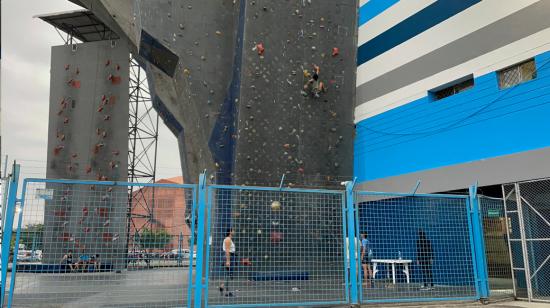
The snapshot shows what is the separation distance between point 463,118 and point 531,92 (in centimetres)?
185

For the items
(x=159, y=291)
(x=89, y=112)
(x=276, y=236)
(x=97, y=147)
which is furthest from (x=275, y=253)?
(x=89, y=112)

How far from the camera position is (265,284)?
7586 millimetres

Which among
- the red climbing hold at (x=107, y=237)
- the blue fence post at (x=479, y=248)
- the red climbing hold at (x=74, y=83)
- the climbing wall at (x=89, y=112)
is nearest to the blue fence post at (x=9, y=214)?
the red climbing hold at (x=107, y=237)

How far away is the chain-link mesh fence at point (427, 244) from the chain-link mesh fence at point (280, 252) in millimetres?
625

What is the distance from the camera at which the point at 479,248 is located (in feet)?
27.1

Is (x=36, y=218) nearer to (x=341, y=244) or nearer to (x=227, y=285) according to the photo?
(x=227, y=285)

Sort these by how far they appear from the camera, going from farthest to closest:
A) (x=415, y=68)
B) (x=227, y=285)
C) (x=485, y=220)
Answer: (x=415, y=68) → (x=485, y=220) → (x=227, y=285)

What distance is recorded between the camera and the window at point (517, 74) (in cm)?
992

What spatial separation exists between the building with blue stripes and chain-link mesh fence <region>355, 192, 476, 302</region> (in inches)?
97.3

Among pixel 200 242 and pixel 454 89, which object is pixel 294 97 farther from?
pixel 200 242

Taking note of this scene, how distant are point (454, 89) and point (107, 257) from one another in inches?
381

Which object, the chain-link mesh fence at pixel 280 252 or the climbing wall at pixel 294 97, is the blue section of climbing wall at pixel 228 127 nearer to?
the climbing wall at pixel 294 97

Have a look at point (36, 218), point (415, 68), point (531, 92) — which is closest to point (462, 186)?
point (531, 92)

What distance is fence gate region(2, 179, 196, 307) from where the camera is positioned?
625 cm
